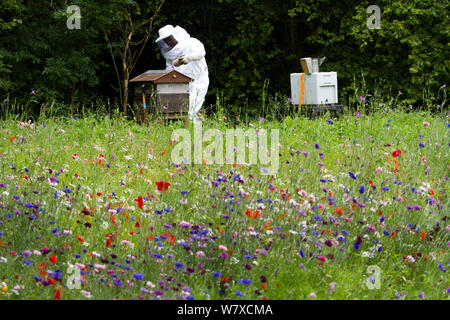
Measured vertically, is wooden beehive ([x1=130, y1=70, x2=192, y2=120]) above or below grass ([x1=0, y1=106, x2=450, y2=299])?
→ above

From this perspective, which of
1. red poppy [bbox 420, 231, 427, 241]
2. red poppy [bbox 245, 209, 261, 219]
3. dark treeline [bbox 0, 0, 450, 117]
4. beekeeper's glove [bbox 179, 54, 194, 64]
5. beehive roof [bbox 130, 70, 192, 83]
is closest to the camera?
red poppy [bbox 245, 209, 261, 219]

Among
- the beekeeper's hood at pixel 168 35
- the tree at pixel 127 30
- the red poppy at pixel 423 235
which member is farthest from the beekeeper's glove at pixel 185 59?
the red poppy at pixel 423 235

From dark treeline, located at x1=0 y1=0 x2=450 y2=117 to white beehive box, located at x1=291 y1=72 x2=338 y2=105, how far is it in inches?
73.6

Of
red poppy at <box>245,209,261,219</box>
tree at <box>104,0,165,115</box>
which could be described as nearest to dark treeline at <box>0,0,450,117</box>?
tree at <box>104,0,165,115</box>

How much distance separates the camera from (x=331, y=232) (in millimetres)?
3678

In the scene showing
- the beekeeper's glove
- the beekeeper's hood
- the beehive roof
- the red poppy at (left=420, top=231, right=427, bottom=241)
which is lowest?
the red poppy at (left=420, top=231, right=427, bottom=241)

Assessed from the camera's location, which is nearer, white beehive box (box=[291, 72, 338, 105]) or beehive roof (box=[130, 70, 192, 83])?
beehive roof (box=[130, 70, 192, 83])

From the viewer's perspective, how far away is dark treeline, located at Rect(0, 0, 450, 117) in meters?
11.6

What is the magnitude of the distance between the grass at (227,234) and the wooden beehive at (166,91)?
3.47 meters

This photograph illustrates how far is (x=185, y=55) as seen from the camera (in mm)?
9164

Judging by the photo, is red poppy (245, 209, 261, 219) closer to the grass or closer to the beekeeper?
the grass

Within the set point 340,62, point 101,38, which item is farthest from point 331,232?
point 101,38

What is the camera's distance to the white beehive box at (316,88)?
948 cm

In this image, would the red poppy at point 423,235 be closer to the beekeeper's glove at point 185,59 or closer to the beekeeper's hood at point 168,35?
the beekeeper's glove at point 185,59
